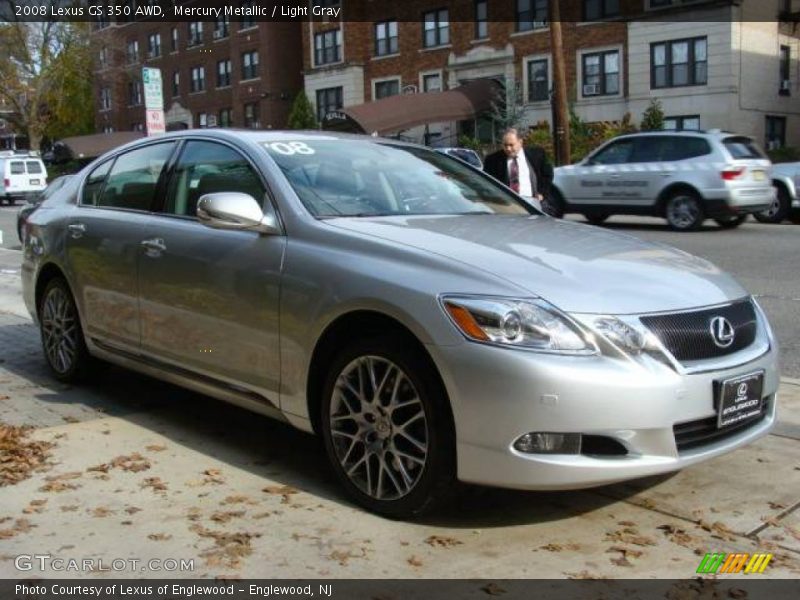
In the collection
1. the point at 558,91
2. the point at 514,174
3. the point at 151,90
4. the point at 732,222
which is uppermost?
the point at 558,91

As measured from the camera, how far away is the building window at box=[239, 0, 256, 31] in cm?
5206

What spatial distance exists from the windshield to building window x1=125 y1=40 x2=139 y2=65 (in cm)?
6226

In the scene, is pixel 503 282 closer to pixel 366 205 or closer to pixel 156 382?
pixel 366 205

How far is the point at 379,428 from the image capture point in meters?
3.62

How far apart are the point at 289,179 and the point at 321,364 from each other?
974 millimetres

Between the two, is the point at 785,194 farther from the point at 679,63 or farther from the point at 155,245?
the point at 679,63

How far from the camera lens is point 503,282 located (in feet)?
11.0

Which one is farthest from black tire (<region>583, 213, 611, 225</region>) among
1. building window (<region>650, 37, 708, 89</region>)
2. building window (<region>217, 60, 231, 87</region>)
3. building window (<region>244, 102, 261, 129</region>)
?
building window (<region>217, 60, 231, 87</region>)

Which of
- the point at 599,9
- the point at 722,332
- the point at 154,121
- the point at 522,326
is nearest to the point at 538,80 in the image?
the point at 599,9

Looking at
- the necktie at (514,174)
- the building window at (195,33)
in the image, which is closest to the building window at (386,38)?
the building window at (195,33)

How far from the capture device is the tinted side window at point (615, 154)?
1641cm

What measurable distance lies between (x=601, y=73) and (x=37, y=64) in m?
32.6

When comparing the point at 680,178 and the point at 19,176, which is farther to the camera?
the point at 19,176

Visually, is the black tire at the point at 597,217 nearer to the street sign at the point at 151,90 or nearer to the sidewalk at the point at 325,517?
the street sign at the point at 151,90
